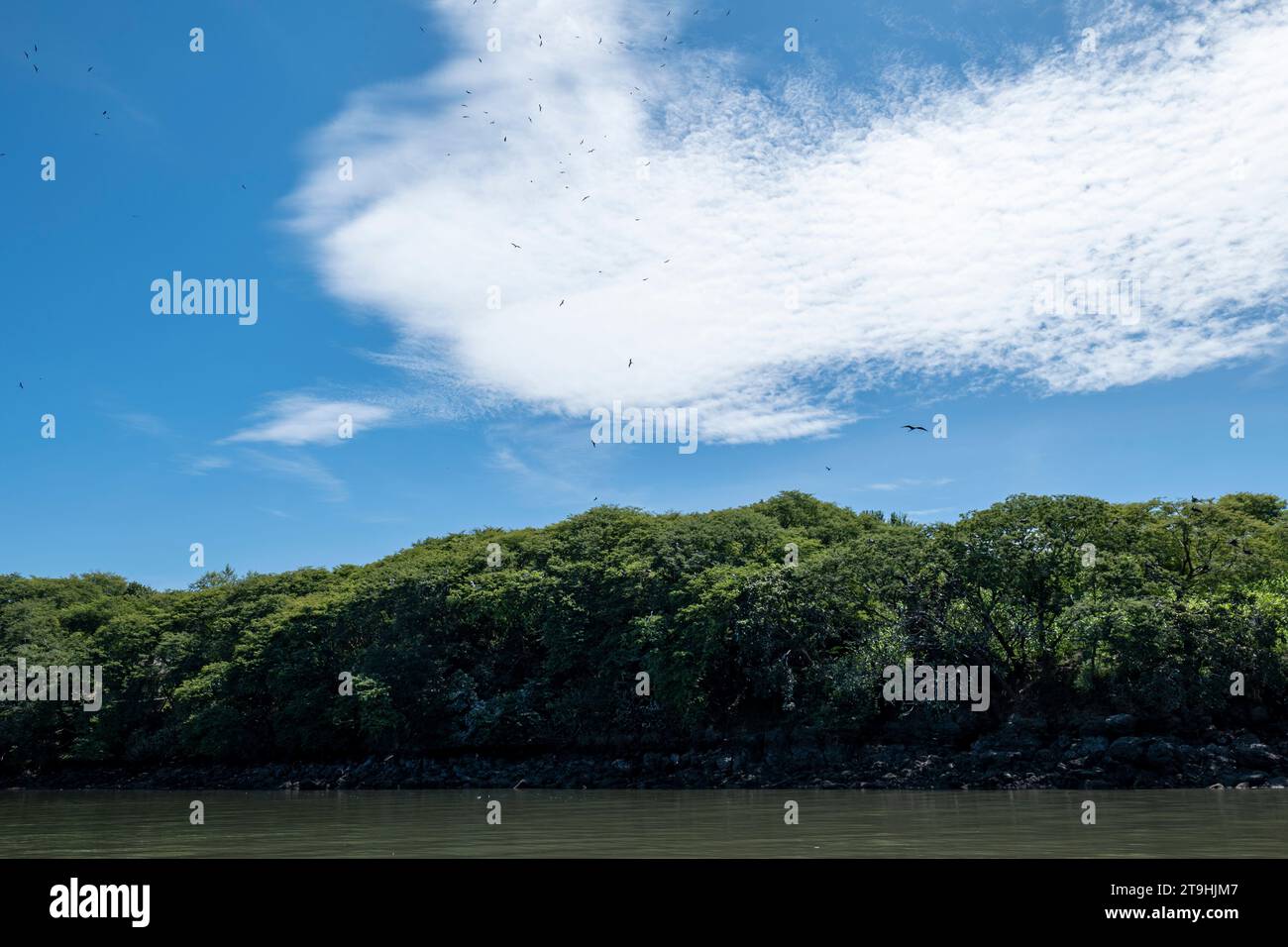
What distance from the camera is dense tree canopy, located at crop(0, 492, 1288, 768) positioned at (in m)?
38.6

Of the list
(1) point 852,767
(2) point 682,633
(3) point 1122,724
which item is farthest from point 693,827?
(2) point 682,633

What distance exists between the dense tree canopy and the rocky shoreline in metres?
1.11

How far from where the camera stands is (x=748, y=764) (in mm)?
41344

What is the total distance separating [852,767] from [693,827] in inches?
700

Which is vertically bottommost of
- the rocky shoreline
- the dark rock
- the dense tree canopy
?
the rocky shoreline

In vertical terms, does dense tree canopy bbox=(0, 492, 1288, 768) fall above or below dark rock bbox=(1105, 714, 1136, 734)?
above

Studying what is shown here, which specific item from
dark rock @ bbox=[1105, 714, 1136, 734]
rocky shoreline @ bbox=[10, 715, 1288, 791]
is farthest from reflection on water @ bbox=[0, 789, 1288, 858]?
dark rock @ bbox=[1105, 714, 1136, 734]

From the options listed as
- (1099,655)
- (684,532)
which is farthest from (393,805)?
(1099,655)

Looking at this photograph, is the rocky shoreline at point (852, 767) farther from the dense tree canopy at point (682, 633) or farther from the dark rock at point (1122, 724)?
the dense tree canopy at point (682, 633)

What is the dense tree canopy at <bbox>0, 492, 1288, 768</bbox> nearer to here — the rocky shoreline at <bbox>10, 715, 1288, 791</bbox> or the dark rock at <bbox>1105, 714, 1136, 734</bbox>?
the dark rock at <bbox>1105, 714, 1136, 734</bbox>

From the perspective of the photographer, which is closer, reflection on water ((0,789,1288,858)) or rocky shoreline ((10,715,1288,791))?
reflection on water ((0,789,1288,858))

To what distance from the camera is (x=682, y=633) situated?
4428 centimetres

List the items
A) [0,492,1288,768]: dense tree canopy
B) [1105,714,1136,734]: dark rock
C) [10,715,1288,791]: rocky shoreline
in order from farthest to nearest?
1. [0,492,1288,768]: dense tree canopy
2. [1105,714,1136,734]: dark rock
3. [10,715,1288,791]: rocky shoreline

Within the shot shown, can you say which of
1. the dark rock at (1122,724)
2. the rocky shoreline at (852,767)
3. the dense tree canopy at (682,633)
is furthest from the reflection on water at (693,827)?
the dense tree canopy at (682,633)
